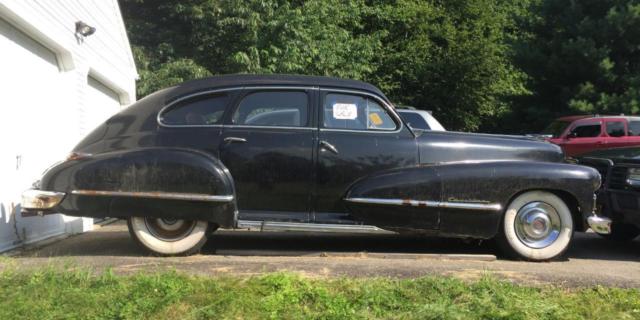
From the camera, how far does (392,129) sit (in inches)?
224

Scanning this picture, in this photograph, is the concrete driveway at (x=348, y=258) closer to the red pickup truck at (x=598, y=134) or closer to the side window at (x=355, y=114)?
the side window at (x=355, y=114)

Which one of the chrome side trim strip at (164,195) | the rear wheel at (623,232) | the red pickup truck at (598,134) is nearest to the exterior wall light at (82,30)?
the chrome side trim strip at (164,195)

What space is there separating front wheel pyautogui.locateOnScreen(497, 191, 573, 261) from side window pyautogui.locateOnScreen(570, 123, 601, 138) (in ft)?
33.5

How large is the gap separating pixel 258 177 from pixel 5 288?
7.08 feet

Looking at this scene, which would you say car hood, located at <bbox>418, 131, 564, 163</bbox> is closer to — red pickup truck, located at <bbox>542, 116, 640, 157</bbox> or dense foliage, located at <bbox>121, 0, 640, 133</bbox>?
red pickup truck, located at <bbox>542, 116, 640, 157</bbox>

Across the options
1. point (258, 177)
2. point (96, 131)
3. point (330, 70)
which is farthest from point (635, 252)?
point (330, 70)

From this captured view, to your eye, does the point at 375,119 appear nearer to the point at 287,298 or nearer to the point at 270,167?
the point at 270,167

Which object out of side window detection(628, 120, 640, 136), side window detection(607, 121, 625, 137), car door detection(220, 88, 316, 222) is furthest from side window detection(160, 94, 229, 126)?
side window detection(628, 120, 640, 136)

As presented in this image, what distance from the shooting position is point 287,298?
13.4 ft

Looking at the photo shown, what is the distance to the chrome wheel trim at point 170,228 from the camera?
550 cm

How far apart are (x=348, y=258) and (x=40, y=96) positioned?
4258mm

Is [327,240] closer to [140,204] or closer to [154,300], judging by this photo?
[140,204]

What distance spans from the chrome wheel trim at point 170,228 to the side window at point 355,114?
5.16 ft

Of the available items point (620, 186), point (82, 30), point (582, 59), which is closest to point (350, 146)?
point (620, 186)
